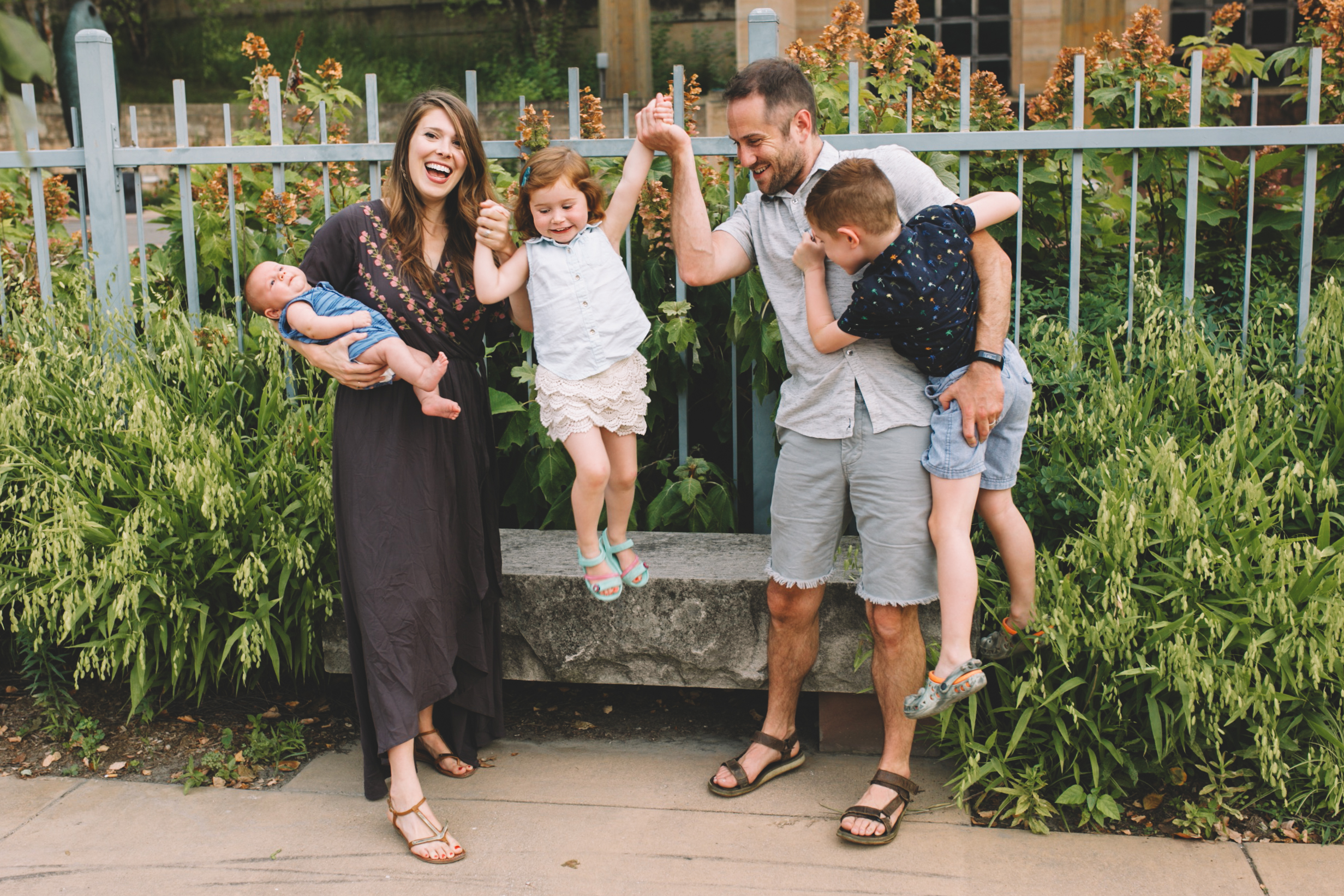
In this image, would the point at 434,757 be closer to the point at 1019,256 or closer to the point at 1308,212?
the point at 1019,256

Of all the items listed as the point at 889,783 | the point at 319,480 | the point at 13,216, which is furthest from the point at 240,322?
the point at 889,783

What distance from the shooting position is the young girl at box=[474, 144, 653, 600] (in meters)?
2.80

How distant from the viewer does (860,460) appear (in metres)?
2.74

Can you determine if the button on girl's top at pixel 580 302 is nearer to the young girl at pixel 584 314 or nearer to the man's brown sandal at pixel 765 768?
the young girl at pixel 584 314

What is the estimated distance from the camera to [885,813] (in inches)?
109

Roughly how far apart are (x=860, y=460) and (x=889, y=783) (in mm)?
843

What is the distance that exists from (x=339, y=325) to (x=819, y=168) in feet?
4.15

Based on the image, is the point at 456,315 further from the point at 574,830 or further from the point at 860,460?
the point at 574,830

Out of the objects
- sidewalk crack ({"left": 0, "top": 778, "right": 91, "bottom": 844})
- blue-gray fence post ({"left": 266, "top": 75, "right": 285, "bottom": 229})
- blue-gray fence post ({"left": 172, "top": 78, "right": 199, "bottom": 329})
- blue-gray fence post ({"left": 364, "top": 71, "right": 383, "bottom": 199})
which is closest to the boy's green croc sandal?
blue-gray fence post ({"left": 364, "top": 71, "right": 383, "bottom": 199})

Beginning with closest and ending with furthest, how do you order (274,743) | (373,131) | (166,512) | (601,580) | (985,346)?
(985,346)
(601,580)
(166,512)
(274,743)
(373,131)

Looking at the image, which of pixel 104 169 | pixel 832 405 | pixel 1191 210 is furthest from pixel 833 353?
pixel 104 169

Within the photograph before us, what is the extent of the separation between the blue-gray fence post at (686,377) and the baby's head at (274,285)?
3.66ft

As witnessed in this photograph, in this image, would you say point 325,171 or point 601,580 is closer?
→ point 601,580

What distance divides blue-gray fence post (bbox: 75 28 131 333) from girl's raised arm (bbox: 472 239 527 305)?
5.20ft
